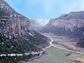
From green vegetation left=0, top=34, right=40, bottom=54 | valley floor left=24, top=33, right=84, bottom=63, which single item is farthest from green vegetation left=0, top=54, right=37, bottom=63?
valley floor left=24, top=33, right=84, bottom=63

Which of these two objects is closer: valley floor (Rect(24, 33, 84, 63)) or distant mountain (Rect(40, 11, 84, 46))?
valley floor (Rect(24, 33, 84, 63))

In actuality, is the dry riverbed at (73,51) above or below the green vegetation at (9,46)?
below

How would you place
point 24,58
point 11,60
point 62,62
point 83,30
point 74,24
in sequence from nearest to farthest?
point 11,60 → point 24,58 → point 62,62 → point 83,30 → point 74,24

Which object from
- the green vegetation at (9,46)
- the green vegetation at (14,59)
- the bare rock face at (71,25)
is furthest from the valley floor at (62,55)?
the bare rock face at (71,25)

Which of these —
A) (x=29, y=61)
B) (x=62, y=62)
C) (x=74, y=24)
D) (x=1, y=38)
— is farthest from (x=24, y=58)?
(x=74, y=24)

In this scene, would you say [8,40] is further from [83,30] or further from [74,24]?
[74,24]

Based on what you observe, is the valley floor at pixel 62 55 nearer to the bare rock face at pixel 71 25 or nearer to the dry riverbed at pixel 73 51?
the dry riverbed at pixel 73 51

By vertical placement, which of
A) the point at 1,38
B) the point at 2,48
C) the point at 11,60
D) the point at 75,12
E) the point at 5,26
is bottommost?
the point at 11,60

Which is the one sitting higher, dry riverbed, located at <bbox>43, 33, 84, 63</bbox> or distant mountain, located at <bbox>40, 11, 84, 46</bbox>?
distant mountain, located at <bbox>40, 11, 84, 46</bbox>

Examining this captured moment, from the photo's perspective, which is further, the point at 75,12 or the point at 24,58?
the point at 75,12

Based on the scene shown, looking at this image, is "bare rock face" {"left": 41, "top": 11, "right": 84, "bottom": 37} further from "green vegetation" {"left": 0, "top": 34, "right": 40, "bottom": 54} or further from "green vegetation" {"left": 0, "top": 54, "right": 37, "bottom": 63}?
"green vegetation" {"left": 0, "top": 34, "right": 40, "bottom": 54}

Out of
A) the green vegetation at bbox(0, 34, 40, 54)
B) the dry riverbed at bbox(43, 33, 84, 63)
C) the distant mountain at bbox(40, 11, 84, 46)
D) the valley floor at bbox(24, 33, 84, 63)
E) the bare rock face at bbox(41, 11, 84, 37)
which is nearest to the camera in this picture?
the green vegetation at bbox(0, 34, 40, 54)
